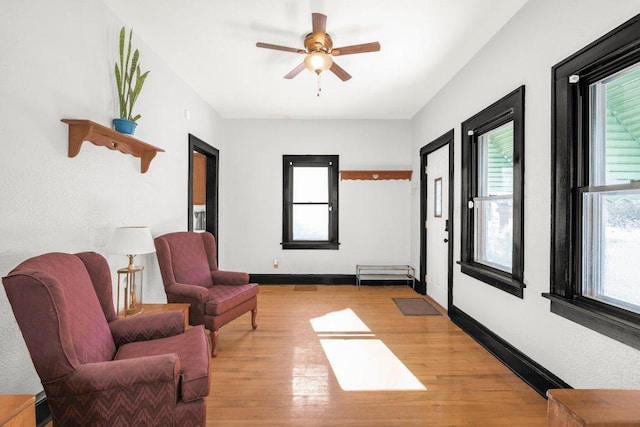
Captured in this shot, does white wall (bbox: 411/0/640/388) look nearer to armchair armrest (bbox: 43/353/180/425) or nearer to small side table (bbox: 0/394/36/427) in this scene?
armchair armrest (bbox: 43/353/180/425)

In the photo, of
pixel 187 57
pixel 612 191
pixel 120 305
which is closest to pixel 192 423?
pixel 120 305

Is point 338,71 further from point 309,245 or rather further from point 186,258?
point 309,245

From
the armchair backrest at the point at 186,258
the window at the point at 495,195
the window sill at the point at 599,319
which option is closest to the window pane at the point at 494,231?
the window at the point at 495,195

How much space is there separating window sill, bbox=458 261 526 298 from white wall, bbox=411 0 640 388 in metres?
0.06

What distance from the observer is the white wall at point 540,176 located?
5.81 ft

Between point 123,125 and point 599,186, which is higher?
point 123,125

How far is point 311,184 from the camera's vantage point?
548cm

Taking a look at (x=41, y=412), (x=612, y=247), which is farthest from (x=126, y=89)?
(x=612, y=247)

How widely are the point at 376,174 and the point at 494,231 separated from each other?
8.21 feet

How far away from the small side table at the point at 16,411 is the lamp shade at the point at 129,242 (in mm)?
1221

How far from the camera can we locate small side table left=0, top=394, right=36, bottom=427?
3.37 ft

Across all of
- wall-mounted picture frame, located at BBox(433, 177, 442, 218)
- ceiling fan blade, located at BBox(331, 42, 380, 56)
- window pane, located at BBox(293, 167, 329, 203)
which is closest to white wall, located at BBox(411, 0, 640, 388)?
ceiling fan blade, located at BBox(331, 42, 380, 56)

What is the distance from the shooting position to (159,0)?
2.39 meters

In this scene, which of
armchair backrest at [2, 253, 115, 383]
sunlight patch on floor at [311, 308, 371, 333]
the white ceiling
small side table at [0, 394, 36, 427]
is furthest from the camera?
sunlight patch on floor at [311, 308, 371, 333]
